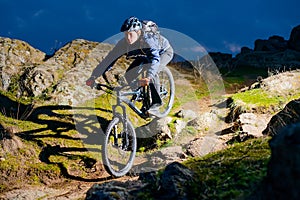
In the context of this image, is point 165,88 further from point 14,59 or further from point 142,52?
point 14,59

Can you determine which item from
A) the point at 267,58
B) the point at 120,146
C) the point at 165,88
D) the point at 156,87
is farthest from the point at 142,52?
the point at 267,58

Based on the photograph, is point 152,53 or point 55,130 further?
point 55,130

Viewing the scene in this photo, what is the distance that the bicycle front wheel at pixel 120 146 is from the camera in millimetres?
7706

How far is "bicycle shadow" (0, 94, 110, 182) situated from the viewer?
8.31 meters

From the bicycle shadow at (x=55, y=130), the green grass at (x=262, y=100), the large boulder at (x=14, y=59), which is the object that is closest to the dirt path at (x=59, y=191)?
the bicycle shadow at (x=55, y=130)

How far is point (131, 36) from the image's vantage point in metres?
7.43

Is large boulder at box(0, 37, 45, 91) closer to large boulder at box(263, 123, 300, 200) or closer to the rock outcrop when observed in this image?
large boulder at box(263, 123, 300, 200)

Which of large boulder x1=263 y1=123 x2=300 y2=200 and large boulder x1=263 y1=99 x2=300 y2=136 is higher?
large boulder x1=263 y1=99 x2=300 y2=136

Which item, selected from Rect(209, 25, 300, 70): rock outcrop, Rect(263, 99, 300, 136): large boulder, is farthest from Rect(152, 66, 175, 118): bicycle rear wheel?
Rect(209, 25, 300, 70): rock outcrop

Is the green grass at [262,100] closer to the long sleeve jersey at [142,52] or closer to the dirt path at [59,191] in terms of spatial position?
the long sleeve jersey at [142,52]

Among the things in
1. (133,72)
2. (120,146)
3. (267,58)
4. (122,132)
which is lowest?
(120,146)

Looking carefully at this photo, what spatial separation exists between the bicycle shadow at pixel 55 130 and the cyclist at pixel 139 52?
1.80 metres

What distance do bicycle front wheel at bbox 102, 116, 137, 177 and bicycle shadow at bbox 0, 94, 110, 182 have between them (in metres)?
0.45

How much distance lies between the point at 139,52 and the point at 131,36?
0.43 m
